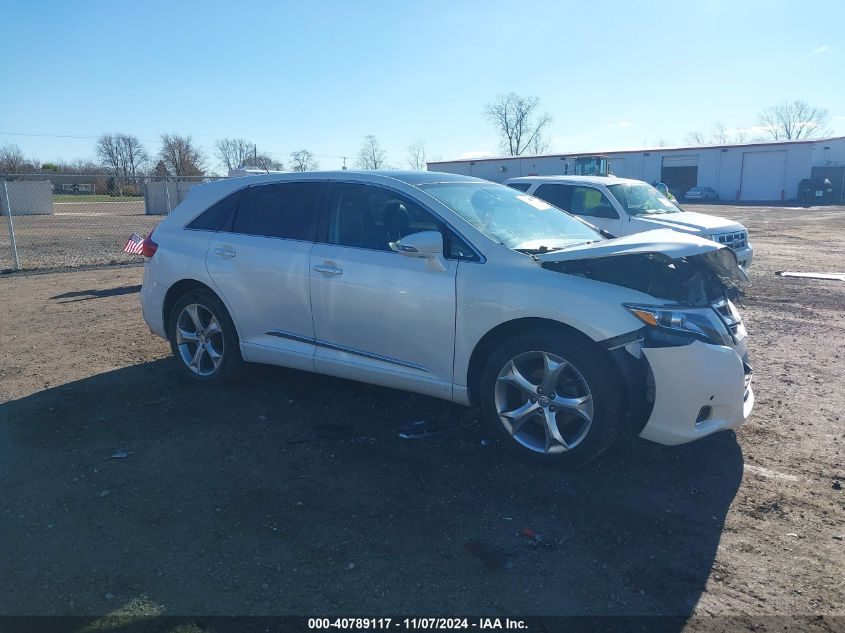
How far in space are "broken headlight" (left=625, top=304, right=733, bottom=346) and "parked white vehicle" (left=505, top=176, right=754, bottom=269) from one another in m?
7.04

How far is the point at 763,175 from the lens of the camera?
51781 mm

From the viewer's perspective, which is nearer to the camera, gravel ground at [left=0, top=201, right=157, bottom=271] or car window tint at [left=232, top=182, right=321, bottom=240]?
car window tint at [left=232, top=182, right=321, bottom=240]

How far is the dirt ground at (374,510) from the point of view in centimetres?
287

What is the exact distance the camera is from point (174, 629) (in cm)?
265

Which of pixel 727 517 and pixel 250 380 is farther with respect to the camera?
pixel 250 380

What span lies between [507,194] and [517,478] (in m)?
2.36

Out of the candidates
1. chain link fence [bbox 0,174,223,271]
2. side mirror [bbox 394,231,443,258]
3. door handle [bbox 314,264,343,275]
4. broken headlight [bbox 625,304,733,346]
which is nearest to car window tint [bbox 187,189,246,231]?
door handle [bbox 314,264,343,275]

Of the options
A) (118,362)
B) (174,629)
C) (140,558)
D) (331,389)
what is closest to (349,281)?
(331,389)

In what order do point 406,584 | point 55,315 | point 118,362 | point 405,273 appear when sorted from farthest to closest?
point 55,315 < point 118,362 < point 405,273 < point 406,584

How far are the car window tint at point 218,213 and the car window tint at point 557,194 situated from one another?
21.7ft

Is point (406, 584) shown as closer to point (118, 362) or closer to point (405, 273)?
point (405, 273)

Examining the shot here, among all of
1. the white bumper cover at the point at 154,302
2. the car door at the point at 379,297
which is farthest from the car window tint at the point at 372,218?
the white bumper cover at the point at 154,302

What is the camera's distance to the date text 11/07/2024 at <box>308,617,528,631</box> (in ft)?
8.75

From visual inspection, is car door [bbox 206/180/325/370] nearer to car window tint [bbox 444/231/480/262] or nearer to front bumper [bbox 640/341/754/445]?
car window tint [bbox 444/231/480/262]
